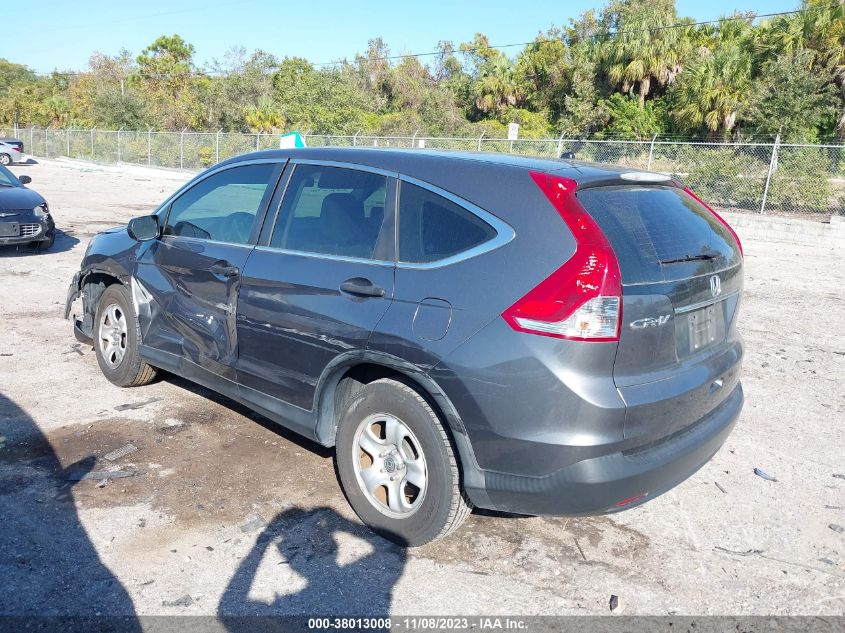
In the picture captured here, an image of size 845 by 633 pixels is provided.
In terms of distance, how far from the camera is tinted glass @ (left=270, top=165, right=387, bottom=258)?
3.40 metres

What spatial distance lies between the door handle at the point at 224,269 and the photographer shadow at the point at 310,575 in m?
1.36

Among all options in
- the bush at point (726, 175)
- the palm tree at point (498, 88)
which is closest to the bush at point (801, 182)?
the bush at point (726, 175)

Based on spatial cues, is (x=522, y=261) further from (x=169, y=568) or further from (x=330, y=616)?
(x=169, y=568)

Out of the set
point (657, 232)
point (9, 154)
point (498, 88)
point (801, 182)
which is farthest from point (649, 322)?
point (498, 88)

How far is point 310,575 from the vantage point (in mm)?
3008

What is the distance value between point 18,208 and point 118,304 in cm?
652

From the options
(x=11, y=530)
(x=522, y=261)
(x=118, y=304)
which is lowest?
(x=11, y=530)

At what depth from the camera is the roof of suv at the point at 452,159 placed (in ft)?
9.97

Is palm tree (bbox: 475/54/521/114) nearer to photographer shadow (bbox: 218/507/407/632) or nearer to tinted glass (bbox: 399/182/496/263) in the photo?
tinted glass (bbox: 399/182/496/263)

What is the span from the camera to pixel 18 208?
33.2 feet

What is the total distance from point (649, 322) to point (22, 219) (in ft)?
32.8

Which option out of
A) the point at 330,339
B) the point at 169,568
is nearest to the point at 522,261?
the point at 330,339

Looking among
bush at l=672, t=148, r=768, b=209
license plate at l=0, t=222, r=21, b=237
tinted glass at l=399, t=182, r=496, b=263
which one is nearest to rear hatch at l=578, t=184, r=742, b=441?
tinted glass at l=399, t=182, r=496, b=263

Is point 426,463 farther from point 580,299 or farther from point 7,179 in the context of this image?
point 7,179
